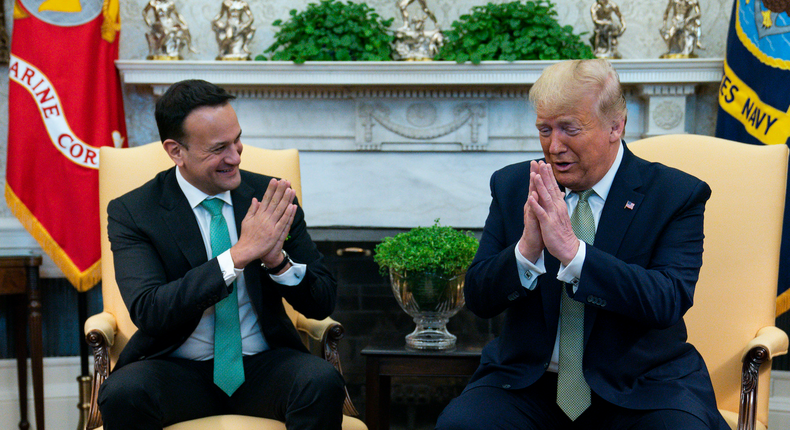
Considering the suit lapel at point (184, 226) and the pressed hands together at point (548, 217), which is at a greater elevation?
the pressed hands together at point (548, 217)

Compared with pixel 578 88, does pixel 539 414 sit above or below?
below

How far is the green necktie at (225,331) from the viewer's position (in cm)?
190

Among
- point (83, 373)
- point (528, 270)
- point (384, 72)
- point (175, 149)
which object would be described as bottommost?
point (83, 373)

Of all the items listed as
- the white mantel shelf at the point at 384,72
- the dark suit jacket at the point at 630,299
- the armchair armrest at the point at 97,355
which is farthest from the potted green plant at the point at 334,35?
the dark suit jacket at the point at 630,299

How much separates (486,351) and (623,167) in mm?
583

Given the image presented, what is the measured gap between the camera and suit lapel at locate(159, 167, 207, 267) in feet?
6.44

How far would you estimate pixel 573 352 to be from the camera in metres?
1.69

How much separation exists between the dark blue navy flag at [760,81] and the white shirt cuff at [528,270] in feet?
4.56

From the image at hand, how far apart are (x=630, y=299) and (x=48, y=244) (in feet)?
8.09

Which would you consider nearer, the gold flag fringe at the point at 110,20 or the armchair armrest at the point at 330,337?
the armchair armrest at the point at 330,337

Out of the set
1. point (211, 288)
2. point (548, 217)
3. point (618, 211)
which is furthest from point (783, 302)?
point (211, 288)

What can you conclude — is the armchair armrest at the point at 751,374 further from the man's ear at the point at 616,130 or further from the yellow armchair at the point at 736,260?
the man's ear at the point at 616,130

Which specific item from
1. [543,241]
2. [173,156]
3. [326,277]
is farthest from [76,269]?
[543,241]

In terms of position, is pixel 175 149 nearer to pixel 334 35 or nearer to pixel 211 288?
pixel 211 288
